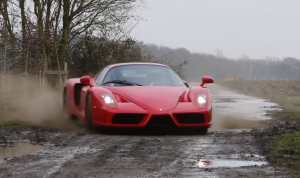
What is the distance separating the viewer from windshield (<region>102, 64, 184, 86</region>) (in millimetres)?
9545

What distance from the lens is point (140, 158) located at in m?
5.58

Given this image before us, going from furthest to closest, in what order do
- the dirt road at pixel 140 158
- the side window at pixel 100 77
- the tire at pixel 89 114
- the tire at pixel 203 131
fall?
the side window at pixel 100 77 < the tire at pixel 89 114 < the tire at pixel 203 131 < the dirt road at pixel 140 158

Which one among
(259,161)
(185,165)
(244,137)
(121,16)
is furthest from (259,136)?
(121,16)

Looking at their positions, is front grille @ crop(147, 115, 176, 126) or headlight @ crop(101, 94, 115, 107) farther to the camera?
headlight @ crop(101, 94, 115, 107)

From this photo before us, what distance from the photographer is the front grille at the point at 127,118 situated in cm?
837

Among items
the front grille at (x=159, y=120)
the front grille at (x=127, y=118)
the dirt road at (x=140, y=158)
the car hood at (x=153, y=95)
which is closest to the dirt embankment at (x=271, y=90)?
the car hood at (x=153, y=95)

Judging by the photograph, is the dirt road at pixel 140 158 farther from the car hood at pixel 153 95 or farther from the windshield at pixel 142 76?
the windshield at pixel 142 76

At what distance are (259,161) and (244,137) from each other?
7.25 ft

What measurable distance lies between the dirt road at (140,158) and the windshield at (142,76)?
6.39 feet

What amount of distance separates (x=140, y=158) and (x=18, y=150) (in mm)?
1732

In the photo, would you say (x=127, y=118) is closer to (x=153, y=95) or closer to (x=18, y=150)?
(x=153, y=95)

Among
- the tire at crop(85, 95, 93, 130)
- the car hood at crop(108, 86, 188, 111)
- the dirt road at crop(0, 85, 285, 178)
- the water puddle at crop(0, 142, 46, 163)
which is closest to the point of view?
the dirt road at crop(0, 85, 285, 178)

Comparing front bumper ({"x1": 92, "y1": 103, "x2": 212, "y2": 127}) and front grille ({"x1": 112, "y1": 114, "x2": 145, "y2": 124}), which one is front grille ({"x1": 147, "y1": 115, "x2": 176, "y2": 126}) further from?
front grille ({"x1": 112, "y1": 114, "x2": 145, "y2": 124})

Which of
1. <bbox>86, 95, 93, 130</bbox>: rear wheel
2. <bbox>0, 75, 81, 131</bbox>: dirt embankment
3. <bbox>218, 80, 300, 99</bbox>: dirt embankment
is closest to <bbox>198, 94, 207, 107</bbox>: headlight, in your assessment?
<bbox>86, 95, 93, 130</bbox>: rear wheel
